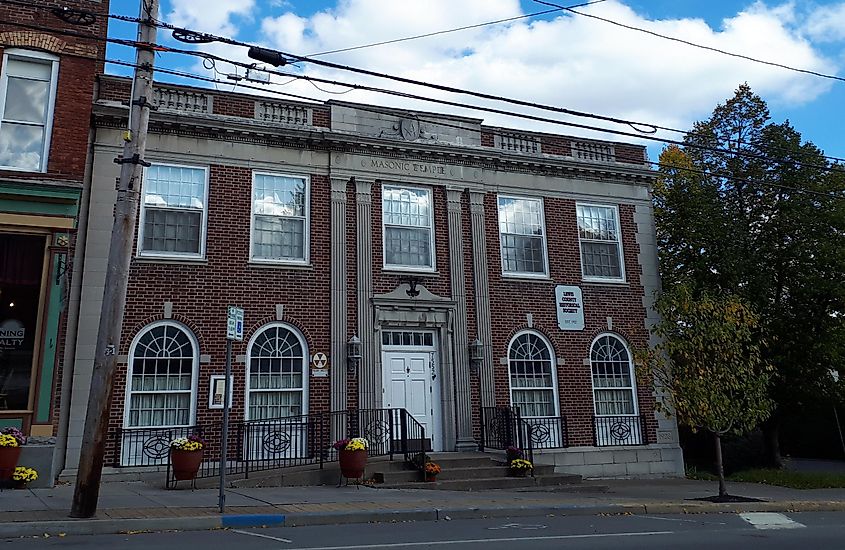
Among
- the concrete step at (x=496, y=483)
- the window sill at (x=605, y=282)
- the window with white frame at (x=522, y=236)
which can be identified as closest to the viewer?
the concrete step at (x=496, y=483)

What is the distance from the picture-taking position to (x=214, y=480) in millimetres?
12695

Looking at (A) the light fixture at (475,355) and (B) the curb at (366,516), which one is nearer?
(B) the curb at (366,516)

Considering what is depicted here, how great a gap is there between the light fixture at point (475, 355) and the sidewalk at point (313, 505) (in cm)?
388

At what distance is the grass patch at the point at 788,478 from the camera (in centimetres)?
1700

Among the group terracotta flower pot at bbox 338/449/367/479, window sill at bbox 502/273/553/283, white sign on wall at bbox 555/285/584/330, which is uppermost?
window sill at bbox 502/273/553/283

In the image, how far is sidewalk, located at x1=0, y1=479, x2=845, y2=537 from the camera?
8.79 m

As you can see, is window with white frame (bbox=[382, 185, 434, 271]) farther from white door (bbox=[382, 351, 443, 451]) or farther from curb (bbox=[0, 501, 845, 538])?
curb (bbox=[0, 501, 845, 538])

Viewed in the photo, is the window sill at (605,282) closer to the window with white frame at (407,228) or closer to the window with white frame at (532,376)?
the window with white frame at (532,376)

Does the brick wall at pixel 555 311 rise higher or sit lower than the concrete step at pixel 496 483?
higher

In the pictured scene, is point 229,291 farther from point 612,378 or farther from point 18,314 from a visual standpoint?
point 612,378

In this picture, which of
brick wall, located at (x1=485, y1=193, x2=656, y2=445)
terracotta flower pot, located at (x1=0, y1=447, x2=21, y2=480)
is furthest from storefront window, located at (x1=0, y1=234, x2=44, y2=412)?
brick wall, located at (x1=485, y1=193, x2=656, y2=445)

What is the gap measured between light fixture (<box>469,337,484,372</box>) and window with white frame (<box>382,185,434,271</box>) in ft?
6.79

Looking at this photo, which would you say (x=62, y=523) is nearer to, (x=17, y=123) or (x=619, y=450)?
(x=17, y=123)

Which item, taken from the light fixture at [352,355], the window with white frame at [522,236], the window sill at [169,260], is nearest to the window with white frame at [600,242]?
the window with white frame at [522,236]
